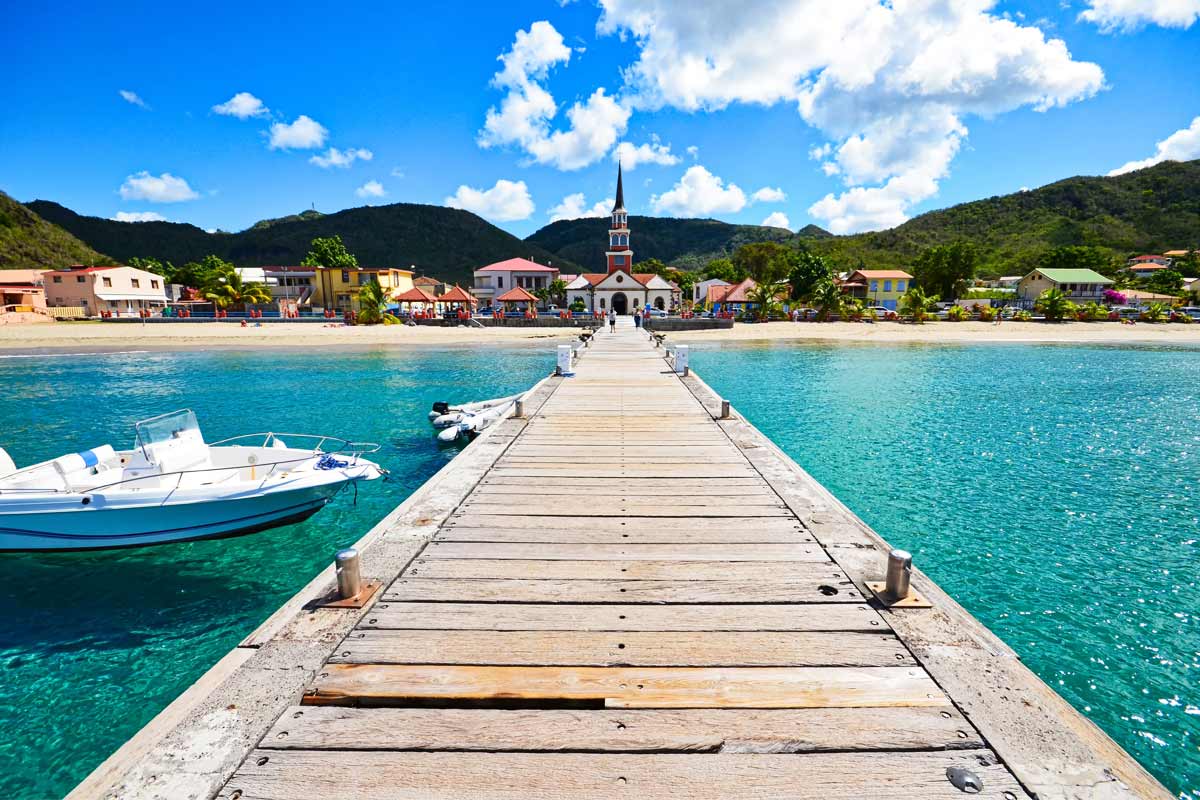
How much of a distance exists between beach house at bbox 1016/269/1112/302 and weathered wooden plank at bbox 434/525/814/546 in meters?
94.8

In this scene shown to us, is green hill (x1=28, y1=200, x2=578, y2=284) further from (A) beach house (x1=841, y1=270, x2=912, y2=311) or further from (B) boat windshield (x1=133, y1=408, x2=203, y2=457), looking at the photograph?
(B) boat windshield (x1=133, y1=408, x2=203, y2=457)

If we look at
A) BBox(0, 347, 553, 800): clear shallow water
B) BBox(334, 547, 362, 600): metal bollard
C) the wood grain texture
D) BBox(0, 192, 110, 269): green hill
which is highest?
BBox(0, 192, 110, 269): green hill

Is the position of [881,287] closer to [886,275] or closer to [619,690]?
[886,275]

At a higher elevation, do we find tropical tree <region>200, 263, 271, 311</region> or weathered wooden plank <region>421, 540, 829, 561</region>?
tropical tree <region>200, 263, 271, 311</region>

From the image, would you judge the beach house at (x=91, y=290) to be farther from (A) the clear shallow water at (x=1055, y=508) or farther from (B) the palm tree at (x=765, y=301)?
(A) the clear shallow water at (x=1055, y=508)

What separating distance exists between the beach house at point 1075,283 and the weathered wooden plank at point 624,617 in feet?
315

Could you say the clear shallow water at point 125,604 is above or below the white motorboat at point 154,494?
below

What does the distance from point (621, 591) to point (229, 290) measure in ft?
Result: 247

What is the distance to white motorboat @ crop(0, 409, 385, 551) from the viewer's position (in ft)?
25.5

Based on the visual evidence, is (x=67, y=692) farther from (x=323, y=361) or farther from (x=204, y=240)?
(x=204, y=240)

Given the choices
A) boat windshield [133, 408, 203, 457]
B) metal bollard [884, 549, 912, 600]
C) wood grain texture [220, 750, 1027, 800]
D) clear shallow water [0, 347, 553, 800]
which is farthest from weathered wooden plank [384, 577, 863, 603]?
boat windshield [133, 408, 203, 457]

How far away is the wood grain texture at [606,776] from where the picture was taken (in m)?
2.48

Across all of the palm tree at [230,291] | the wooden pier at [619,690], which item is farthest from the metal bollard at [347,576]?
the palm tree at [230,291]

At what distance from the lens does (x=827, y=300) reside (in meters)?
62.1
